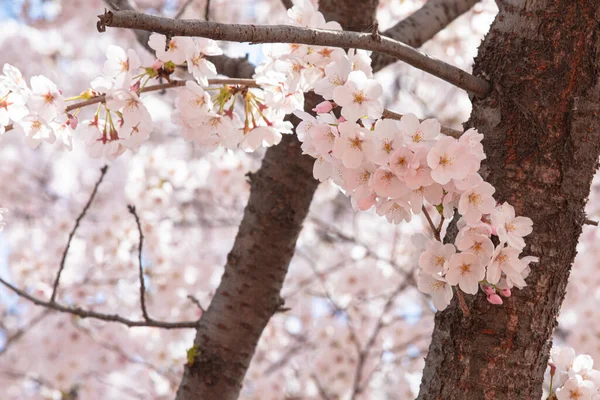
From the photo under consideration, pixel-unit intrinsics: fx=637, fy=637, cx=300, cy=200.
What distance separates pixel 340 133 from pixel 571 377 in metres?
0.65

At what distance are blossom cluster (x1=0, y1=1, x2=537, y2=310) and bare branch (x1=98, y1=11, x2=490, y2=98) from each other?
7 cm

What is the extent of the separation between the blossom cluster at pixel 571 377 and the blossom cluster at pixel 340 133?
1.02 ft

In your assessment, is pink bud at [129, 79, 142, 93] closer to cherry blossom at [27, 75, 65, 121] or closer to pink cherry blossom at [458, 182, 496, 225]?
cherry blossom at [27, 75, 65, 121]

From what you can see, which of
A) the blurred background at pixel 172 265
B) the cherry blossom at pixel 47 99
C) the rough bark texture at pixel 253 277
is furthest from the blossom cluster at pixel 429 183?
the blurred background at pixel 172 265

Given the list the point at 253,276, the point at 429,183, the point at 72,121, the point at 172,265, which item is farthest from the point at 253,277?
the point at 172,265

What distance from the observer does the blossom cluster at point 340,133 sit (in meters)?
0.94

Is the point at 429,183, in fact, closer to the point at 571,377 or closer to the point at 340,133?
the point at 340,133

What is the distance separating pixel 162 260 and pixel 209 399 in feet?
9.15

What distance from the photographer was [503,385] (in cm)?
100

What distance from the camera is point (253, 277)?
1781mm

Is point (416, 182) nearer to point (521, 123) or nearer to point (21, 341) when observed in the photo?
point (521, 123)

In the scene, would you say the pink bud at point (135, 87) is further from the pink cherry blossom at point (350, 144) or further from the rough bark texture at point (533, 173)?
the rough bark texture at point (533, 173)

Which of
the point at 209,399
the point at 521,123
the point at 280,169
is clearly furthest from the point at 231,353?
the point at 521,123

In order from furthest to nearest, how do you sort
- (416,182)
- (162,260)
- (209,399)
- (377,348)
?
1. (377,348)
2. (162,260)
3. (209,399)
4. (416,182)
